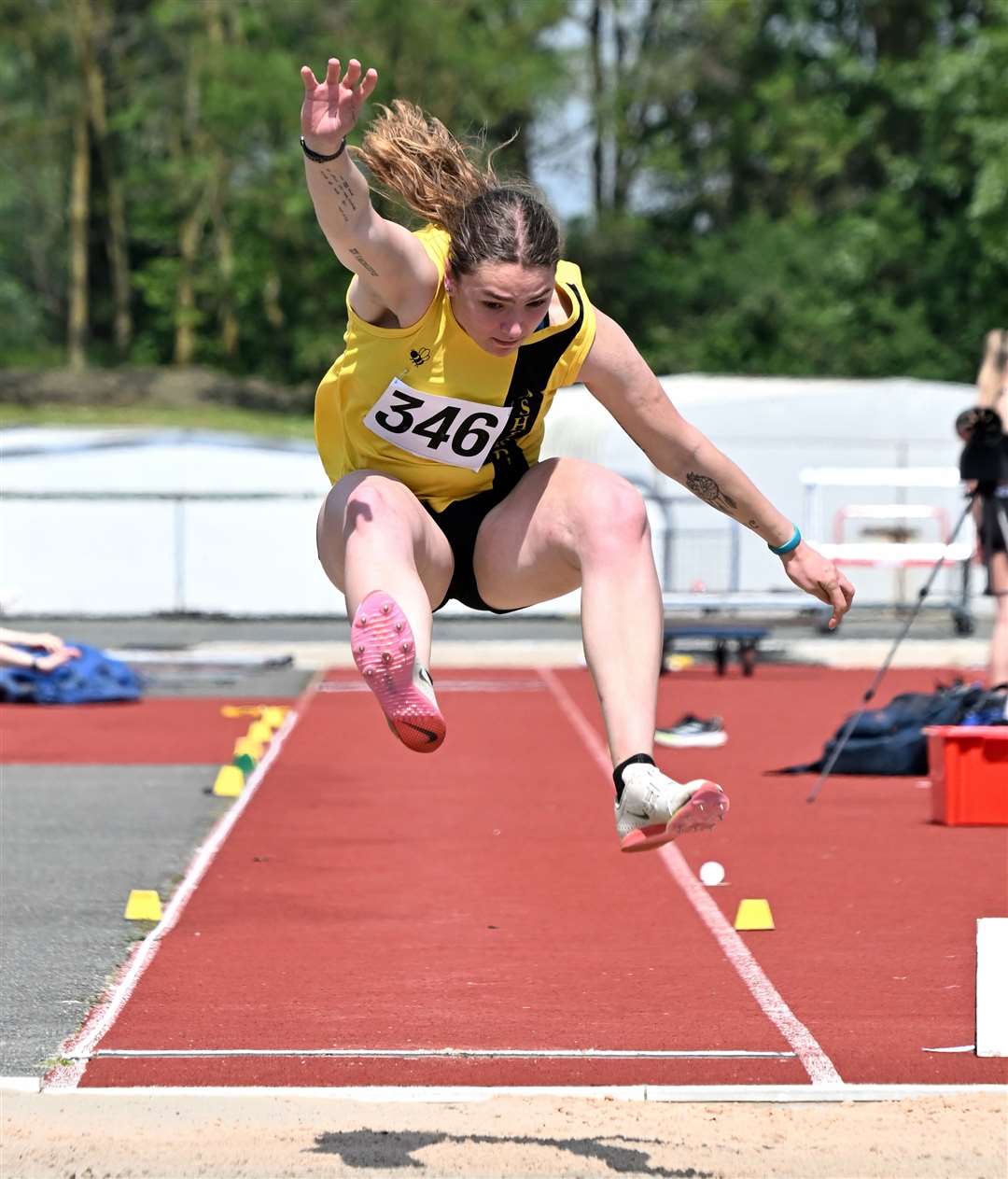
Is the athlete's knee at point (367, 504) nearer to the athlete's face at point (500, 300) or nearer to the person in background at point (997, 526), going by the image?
the athlete's face at point (500, 300)

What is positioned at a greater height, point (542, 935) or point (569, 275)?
point (569, 275)

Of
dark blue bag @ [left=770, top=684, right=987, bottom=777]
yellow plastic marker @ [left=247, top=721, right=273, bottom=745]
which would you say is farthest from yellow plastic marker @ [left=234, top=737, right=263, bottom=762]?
dark blue bag @ [left=770, top=684, right=987, bottom=777]

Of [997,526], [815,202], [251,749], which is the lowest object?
[815,202]

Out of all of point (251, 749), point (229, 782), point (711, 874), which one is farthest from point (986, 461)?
point (251, 749)

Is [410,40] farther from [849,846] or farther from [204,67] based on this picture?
[849,846]

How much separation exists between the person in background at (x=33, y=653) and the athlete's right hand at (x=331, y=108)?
8.94 m

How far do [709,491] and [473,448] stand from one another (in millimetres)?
631

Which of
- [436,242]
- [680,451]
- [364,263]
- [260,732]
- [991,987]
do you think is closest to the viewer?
[364,263]

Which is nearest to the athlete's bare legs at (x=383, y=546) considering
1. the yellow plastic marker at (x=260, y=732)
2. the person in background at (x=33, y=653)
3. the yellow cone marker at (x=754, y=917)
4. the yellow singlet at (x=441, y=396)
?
the yellow singlet at (x=441, y=396)

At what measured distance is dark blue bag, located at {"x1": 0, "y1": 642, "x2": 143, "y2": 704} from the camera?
1397 centimetres

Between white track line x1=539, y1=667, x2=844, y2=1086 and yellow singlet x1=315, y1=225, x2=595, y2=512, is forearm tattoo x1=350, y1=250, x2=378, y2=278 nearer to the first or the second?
yellow singlet x1=315, y1=225, x2=595, y2=512

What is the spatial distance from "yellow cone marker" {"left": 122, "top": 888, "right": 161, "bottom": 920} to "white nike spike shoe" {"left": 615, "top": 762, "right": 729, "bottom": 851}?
3.09 m

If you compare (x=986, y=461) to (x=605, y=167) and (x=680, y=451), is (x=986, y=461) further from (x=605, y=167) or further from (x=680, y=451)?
(x=605, y=167)

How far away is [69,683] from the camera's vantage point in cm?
1400
